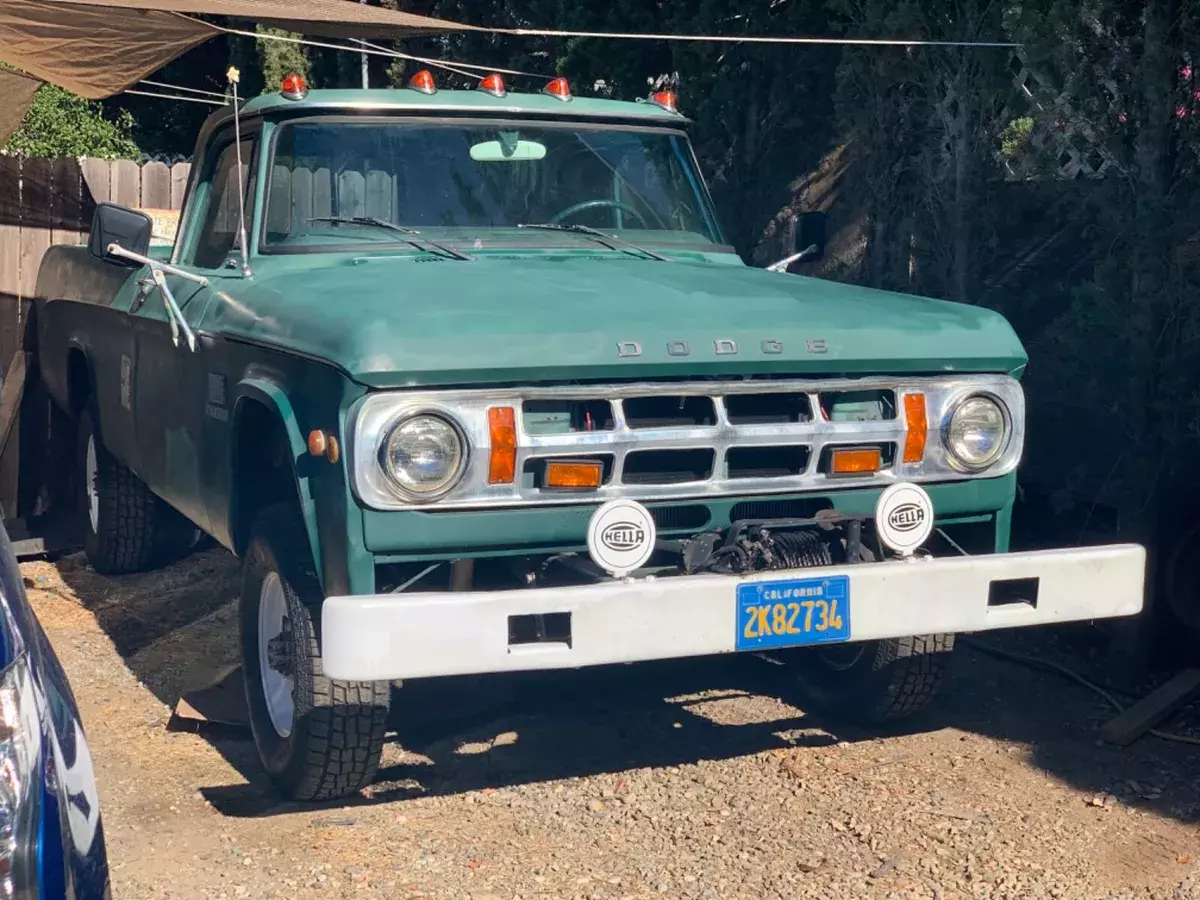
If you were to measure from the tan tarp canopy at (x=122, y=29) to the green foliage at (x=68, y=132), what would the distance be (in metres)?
12.5

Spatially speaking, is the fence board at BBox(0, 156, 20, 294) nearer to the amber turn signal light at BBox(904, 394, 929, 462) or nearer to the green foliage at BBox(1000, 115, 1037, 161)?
the green foliage at BBox(1000, 115, 1037, 161)

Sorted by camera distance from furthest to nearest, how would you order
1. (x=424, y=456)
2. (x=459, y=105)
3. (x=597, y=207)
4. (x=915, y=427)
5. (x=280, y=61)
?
(x=280, y=61)
(x=597, y=207)
(x=459, y=105)
(x=915, y=427)
(x=424, y=456)

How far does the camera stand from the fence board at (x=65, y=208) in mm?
9289

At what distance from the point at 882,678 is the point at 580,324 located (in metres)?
1.68

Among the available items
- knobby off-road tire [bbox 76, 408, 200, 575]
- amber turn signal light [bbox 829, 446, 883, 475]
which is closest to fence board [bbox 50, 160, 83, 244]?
knobby off-road tire [bbox 76, 408, 200, 575]

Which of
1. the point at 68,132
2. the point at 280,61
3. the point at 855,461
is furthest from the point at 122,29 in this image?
the point at 68,132

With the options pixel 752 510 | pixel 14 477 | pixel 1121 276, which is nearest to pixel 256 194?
pixel 752 510

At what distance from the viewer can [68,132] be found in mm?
19953

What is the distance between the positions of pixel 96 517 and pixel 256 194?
280cm

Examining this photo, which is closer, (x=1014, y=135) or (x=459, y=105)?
(x=459, y=105)

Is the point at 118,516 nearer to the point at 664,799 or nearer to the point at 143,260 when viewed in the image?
the point at 143,260

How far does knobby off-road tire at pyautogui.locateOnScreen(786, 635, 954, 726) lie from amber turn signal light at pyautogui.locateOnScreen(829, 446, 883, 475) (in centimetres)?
69

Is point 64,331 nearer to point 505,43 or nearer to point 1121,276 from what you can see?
point 1121,276

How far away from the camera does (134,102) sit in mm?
21328
